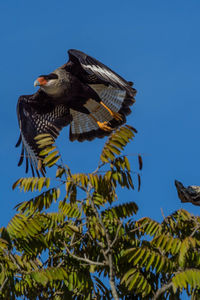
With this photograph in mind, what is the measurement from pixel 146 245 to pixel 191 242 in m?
0.71

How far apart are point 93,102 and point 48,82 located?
3.65 feet

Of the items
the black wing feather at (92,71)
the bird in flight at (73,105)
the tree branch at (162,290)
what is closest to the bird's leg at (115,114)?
the bird in flight at (73,105)

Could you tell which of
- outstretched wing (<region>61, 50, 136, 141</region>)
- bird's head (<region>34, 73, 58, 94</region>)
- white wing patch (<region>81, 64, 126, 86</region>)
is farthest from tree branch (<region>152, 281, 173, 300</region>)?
bird's head (<region>34, 73, 58, 94</region>)

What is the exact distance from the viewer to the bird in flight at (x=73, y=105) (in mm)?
11250

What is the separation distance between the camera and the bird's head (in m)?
11.3

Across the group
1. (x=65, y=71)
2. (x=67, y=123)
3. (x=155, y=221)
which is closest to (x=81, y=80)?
(x=65, y=71)

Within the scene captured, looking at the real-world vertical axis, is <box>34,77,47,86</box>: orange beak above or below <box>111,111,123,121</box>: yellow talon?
above

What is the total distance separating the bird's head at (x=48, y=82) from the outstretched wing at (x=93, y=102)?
321 mm

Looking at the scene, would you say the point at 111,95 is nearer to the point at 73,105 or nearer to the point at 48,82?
the point at 73,105

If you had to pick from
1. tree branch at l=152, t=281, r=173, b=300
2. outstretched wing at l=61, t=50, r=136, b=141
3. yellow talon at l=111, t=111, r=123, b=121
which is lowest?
tree branch at l=152, t=281, r=173, b=300

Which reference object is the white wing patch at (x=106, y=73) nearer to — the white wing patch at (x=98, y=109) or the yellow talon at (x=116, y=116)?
the yellow talon at (x=116, y=116)

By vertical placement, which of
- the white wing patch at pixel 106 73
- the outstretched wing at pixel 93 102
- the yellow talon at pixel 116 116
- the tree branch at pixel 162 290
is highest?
the outstretched wing at pixel 93 102

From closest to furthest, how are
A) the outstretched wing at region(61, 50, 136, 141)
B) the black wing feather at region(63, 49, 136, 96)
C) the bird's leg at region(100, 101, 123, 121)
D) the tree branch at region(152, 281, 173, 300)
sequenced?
the tree branch at region(152, 281, 173, 300) < the black wing feather at region(63, 49, 136, 96) < the outstretched wing at region(61, 50, 136, 141) < the bird's leg at region(100, 101, 123, 121)

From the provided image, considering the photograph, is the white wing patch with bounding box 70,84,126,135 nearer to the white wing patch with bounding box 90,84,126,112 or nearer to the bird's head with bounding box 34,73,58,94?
the white wing patch with bounding box 90,84,126,112
